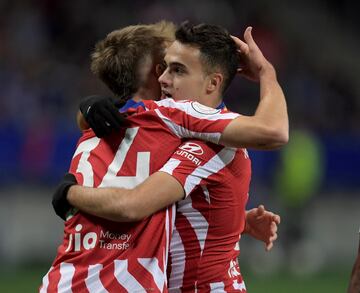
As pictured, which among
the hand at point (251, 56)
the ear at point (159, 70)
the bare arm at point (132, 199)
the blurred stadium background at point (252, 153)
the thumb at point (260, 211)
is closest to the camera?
the bare arm at point (132, 199)

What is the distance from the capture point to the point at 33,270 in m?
13.4

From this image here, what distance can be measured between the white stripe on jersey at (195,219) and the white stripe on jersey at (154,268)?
1.03ft

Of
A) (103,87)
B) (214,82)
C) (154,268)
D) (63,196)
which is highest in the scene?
(214,82)

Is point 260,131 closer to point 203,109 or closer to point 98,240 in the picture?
point 203,109

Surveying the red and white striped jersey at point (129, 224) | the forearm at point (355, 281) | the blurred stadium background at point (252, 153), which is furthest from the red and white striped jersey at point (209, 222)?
the blurred stadium background at point (252, 153)

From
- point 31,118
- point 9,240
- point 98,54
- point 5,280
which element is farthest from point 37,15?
point 98,54

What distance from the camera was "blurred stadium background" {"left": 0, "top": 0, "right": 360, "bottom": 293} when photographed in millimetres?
13852

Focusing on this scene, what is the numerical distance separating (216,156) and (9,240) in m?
10.0

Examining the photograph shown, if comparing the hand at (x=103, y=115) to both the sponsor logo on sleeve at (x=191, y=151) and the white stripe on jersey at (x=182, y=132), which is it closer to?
the white stripe on jersey at (x=182, y=132)

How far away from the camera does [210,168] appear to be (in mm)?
4477

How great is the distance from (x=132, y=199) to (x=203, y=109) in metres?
0.58

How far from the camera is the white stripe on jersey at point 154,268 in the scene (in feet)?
14.1

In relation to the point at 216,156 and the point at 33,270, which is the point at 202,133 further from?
the point at 33,270

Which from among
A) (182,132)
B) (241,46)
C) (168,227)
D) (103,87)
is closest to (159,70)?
(241,46)
